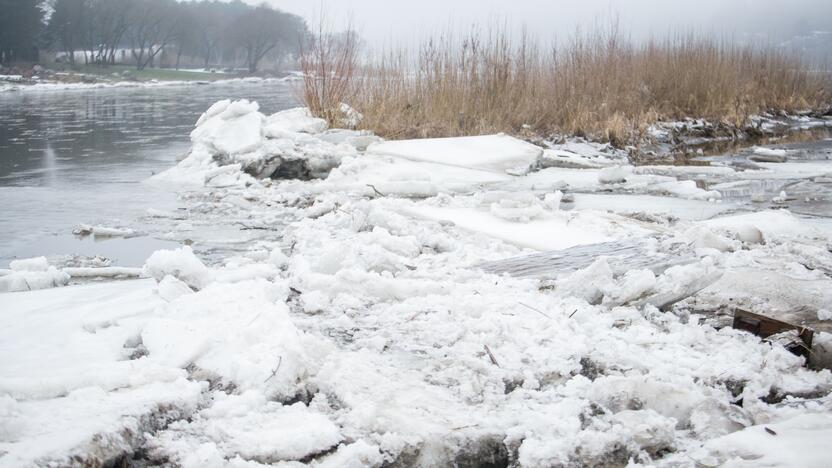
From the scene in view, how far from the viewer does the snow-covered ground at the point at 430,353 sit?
4.97 feet

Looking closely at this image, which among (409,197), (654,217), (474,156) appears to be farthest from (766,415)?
(474,156)

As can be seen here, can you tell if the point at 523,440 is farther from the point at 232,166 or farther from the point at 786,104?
the point at 786,104

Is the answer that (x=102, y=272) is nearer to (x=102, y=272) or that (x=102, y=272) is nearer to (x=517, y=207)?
(x=102, y=272)

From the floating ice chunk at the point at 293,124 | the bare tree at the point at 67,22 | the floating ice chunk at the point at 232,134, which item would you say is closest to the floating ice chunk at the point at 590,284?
the floating ice chunk at the point at 232,134

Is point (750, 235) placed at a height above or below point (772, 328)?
above

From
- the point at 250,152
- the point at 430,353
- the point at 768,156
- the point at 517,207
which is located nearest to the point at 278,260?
the point at 430,353

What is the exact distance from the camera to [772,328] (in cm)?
211

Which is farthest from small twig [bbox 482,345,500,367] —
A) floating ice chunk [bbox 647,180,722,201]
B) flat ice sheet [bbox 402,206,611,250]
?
floating ice chunk [bbox 647,180,722,201]

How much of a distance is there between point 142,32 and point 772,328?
67319 mm

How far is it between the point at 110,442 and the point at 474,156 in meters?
5.16

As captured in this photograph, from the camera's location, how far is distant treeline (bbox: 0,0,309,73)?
45094mm

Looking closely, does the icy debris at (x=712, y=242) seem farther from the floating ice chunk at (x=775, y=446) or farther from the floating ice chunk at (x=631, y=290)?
the floating ice chunk at (x=775, y=446)

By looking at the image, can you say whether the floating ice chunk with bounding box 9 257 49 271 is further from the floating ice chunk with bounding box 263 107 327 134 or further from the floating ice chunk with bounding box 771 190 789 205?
the floating ice chunk with bounding box 771 190 789 205

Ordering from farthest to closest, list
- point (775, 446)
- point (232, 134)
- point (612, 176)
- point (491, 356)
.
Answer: point (232, 134), point (612, 176), point (491, 356), point (775, 446)
